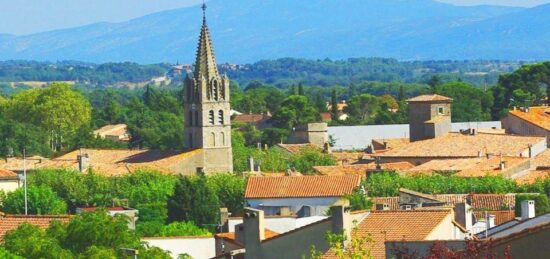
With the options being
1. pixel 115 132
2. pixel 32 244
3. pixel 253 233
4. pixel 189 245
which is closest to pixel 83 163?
pixel 189 245

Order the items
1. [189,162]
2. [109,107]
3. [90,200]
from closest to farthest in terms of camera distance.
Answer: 1. [90,200]
2. [189,162]
3. [109,107]

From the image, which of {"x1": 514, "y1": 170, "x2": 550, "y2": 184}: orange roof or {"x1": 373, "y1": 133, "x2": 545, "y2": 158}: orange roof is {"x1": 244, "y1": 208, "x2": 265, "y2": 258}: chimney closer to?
{"x1": 514, "y1": 170, "x2": 550, "y2": 184}: orange roof

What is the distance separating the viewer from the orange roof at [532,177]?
63.5m

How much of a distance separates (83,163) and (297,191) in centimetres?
3043

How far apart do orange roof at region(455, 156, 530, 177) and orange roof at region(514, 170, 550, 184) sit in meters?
0.86

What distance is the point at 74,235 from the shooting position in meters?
29.5

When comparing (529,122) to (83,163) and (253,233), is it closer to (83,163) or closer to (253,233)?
(83,163)

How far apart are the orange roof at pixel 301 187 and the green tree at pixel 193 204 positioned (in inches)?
51.4

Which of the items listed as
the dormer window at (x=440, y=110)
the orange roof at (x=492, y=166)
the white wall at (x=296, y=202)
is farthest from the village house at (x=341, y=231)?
the dormer window at (x=440, y=110)

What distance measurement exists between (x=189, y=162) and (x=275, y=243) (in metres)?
64.3

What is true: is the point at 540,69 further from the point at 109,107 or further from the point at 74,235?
the point at 74,235

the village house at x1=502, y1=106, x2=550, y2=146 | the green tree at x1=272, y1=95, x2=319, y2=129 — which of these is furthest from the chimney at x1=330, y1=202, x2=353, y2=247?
the green tree at x1=272, y1=95, x2=319, y2=129

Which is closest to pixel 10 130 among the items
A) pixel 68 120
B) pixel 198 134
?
pixel 68 120

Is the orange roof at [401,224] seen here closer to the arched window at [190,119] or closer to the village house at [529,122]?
the village house at [529,122]
